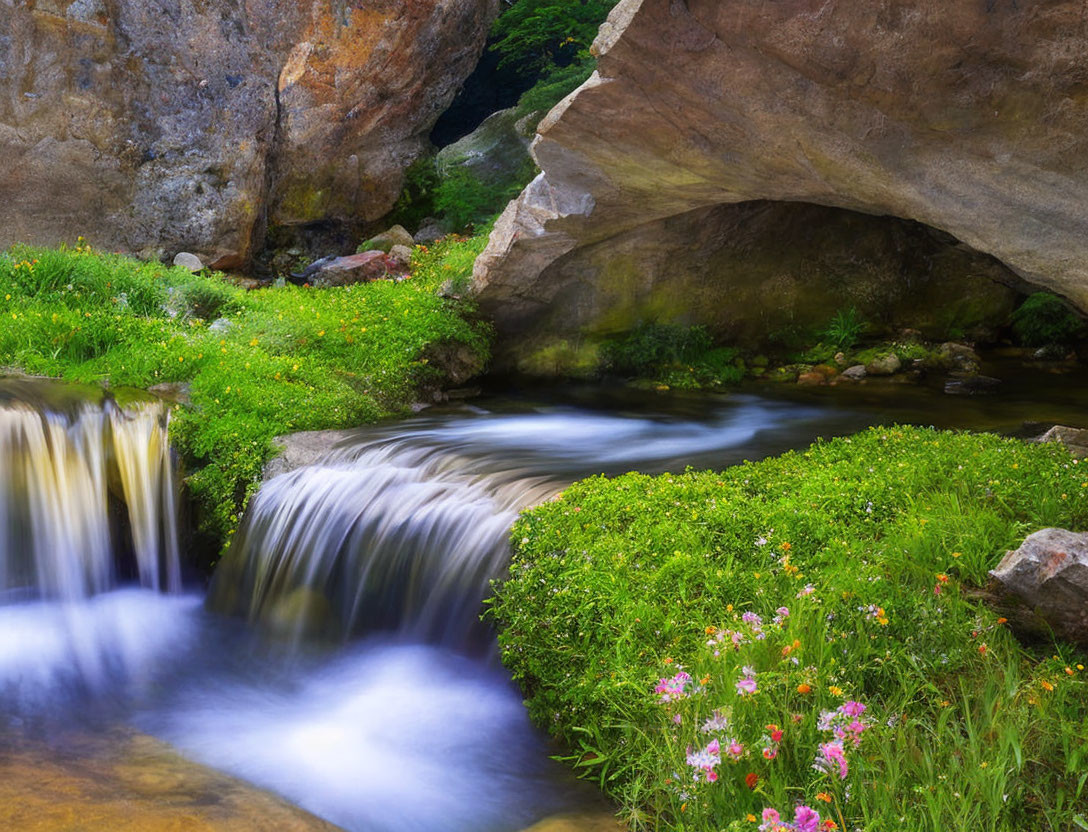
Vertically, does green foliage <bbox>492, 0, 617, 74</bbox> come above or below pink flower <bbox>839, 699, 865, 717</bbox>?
above

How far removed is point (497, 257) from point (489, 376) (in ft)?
4.80

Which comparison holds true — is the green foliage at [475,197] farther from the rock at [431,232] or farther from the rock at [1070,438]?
the rock at [1070,438]

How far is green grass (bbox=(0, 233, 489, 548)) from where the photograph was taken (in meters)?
6.42

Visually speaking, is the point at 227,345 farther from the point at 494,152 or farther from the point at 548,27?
the point at 548,27

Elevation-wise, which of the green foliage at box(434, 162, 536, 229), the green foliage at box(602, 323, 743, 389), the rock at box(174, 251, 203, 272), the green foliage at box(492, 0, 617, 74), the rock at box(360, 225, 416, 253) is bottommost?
the green foliage at box(602, 323, 743, 389)

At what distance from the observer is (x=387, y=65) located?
1339 cm

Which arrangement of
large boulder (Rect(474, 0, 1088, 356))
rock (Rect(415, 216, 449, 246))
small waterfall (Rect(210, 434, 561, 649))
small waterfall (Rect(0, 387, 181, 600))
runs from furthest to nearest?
rock (Rect(415, 216, 449, 246)) → small waterfall (Rect(0, 387, 181, 600)) → large boulder (Rect(474, 0, 1088, 356)) → small waterfall (Rect(210, 434, 561, 649))

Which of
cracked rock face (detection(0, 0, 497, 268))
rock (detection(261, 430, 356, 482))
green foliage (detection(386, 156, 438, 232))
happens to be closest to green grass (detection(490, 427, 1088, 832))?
rock (detection(261, 430, 356, 482))

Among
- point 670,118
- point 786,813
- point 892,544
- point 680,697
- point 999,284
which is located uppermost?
point 670,118

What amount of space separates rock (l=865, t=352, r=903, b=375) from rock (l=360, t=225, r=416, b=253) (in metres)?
6.97

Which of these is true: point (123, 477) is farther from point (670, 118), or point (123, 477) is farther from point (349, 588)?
point (670, 118)

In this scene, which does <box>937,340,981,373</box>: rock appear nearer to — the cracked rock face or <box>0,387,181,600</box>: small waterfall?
<box>0,387,181,600</box>: small waterfall

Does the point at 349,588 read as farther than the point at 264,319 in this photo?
No

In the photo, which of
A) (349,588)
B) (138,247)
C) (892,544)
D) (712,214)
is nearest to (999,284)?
(712,214)
